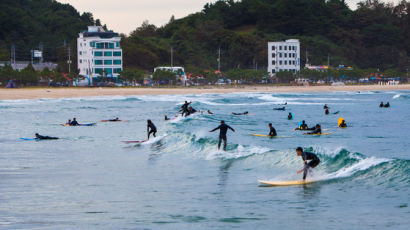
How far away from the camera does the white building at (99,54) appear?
133 meters

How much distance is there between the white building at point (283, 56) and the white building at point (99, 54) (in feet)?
169

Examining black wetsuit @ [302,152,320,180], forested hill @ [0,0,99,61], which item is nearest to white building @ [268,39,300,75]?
forested hill @ [0,0,99,61]

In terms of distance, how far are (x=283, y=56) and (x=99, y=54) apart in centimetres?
5947

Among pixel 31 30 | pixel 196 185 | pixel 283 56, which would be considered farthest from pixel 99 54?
pixel 196 185

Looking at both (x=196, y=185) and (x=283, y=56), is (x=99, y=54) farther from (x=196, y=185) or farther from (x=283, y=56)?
(x=196, y=185)

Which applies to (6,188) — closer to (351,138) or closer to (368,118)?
(351,138)

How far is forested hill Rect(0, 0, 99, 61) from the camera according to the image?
509 feet

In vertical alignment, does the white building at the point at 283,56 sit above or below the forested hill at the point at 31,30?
below

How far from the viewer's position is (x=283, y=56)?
170250 millimetres

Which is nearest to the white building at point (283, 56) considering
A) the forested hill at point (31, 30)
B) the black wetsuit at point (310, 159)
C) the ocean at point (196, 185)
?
the forested hill at point (31, 30)

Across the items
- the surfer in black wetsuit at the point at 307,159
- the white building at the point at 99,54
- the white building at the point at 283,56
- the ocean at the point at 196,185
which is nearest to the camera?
the ocean at the point at 196,185

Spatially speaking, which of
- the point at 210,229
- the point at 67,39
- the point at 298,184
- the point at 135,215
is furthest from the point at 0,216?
the point at 67,39

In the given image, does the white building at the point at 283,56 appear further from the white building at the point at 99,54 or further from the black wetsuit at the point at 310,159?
the black wetsuit at the point at 310,159

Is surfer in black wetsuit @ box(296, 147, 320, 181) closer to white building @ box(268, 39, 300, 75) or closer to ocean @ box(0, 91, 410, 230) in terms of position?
ocean @ box(0, 91, 410, 230)
